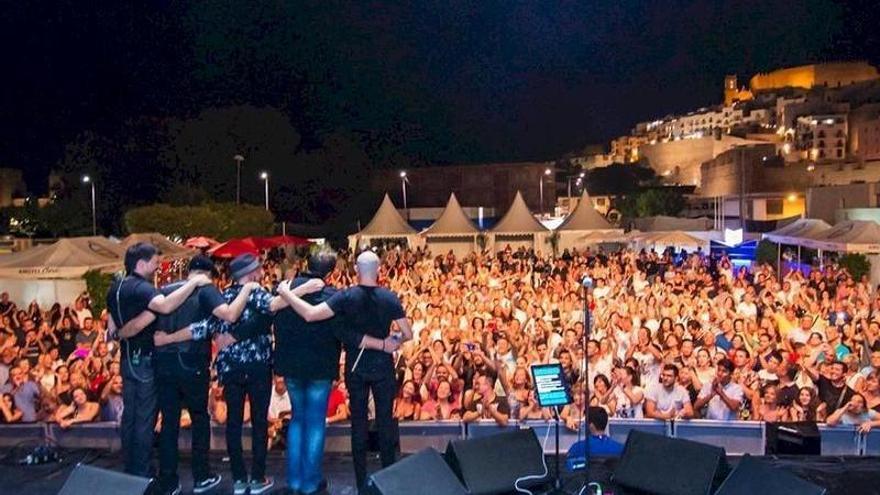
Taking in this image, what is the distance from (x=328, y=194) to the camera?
46562 mm

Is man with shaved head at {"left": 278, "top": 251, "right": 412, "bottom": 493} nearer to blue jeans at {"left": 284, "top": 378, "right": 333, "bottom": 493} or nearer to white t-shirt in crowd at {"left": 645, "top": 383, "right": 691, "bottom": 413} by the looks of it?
blue jeans at {"left": 284, "top": 378, "right": 333, "bottom": 493}

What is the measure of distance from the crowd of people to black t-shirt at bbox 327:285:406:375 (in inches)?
46.0

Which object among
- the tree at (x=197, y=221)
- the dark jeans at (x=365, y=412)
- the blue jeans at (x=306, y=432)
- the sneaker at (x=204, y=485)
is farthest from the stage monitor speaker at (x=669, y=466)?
the tree at (x=197, y=221)

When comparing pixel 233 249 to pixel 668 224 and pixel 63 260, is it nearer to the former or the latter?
pixel 63 260

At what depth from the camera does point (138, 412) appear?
4516mm

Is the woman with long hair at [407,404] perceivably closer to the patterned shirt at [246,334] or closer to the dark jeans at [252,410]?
the dark jeans at [252,410]

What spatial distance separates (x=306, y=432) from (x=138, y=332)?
1097mm

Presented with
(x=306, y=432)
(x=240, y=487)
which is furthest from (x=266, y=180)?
(x=306, y=432)

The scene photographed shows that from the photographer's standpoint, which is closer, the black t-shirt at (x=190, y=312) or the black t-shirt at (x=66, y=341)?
the black t-shirt at (x=190, y=312)

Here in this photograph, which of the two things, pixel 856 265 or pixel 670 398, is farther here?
pixel 856 265

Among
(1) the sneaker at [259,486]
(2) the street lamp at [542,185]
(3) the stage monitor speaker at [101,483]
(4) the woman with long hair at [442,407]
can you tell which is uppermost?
(2) the street lamp at [542,185]

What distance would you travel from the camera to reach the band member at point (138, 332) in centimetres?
429

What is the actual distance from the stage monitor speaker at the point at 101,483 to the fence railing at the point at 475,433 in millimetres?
1688

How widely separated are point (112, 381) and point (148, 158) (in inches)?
1510
